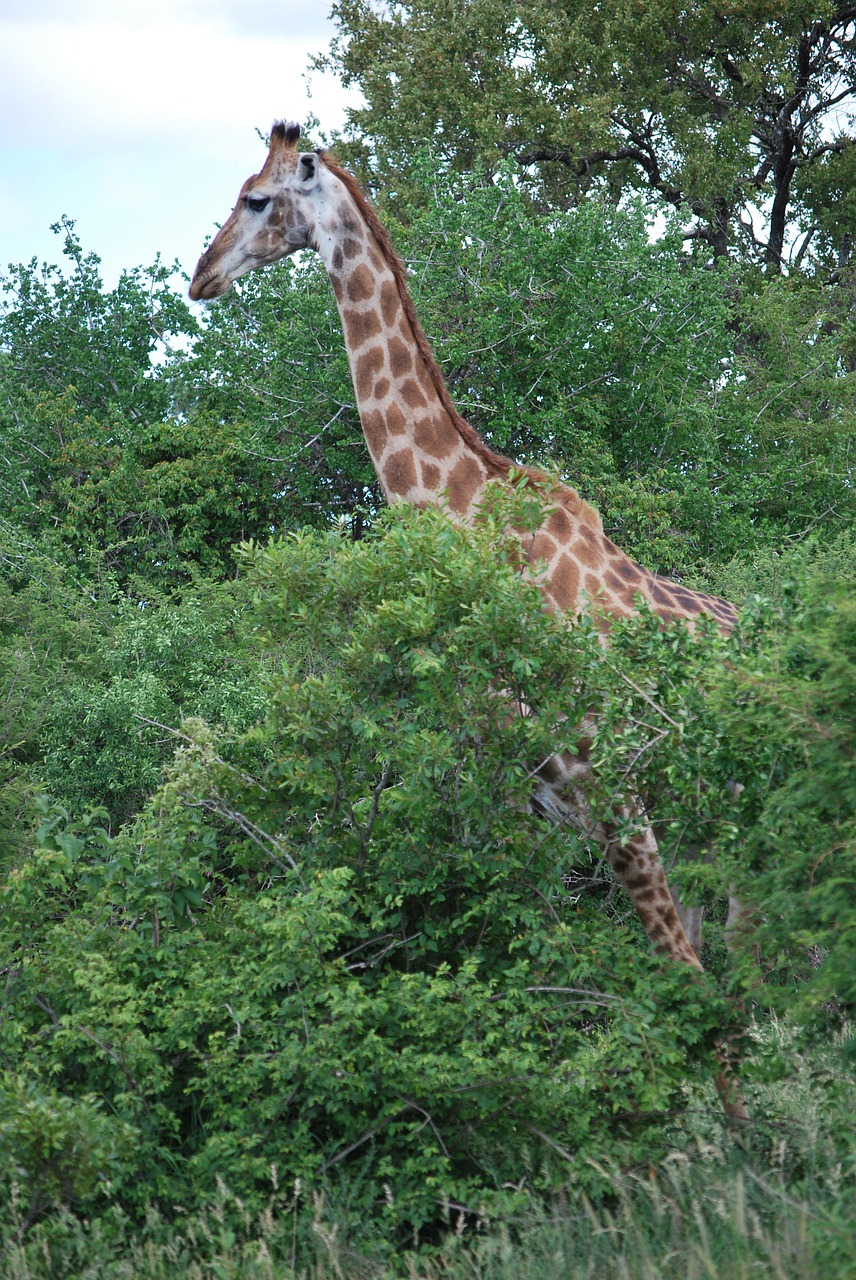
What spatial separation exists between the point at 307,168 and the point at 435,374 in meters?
1.24

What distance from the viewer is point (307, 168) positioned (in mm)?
7098

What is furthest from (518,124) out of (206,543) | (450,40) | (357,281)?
(357,281)

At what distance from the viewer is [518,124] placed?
2048 centimetres

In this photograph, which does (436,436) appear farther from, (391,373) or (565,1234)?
(565,1234)

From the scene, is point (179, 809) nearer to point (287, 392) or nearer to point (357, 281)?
point (357, 281)

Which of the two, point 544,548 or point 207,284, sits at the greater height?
point 207,284

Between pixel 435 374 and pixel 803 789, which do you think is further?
pixel 435 374

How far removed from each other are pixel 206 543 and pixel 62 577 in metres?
1.63

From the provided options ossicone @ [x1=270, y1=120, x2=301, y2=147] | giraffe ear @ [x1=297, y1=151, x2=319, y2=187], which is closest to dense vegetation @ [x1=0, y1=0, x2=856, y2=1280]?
giraffe ear @ [x1=297, y1=151, x2=319, y2=187]

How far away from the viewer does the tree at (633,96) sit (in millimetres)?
20109

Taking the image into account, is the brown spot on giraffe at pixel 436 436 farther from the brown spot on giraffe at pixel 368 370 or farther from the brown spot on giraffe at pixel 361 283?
the brown spot on giraffe at pixel 361 283

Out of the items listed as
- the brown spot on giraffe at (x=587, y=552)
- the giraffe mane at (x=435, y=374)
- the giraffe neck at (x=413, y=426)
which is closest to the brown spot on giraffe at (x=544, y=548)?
the giraffe neck at (x=413, y=426)

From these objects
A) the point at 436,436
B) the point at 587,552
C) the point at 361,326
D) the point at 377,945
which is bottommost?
the point at 377,945

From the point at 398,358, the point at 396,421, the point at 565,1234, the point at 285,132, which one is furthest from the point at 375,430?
the point at 565,1234
